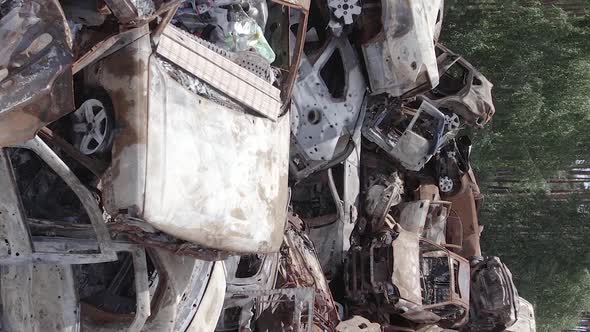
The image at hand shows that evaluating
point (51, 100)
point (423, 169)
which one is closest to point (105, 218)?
point (51, 100)

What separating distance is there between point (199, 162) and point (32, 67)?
119cm

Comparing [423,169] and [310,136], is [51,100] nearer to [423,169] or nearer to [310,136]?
[310,136]

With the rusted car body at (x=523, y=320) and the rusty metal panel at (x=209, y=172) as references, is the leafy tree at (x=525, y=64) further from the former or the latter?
the rusty metal panel at (x=209, y=172)

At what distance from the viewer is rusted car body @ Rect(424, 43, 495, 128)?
30.7 ft

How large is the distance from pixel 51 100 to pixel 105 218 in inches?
42.6

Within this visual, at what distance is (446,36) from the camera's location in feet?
42.5

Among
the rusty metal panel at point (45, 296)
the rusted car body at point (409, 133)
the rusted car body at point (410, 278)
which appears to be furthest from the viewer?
the rusted car body at point (409, 133)

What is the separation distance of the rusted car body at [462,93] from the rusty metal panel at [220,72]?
14.8ft

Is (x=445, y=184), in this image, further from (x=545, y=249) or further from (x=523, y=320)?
(x=545, y=249)

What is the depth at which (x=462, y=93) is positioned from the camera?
9414 millimetres

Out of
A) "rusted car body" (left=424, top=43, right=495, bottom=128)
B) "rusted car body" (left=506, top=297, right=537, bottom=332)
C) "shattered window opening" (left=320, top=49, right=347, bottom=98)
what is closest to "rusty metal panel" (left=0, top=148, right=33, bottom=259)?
"shattered window opening" (left=320, top=49, right=347, bottom=98)

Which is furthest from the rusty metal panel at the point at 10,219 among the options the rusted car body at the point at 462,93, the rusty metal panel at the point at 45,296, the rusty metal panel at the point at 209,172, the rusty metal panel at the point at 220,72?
the rusted car body at the point at 462,93

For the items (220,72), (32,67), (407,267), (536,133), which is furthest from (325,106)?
(536,133)

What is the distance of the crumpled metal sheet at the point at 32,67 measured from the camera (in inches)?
134
